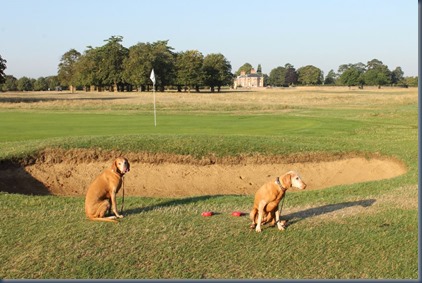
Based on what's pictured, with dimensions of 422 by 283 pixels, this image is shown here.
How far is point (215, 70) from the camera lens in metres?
122

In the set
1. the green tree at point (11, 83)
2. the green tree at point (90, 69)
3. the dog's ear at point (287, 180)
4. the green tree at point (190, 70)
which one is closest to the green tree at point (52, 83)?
the green tree at point (11, 83)

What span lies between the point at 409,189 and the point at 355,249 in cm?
463

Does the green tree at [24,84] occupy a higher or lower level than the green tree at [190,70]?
lower

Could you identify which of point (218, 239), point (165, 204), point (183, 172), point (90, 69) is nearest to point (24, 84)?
point (90, 69)

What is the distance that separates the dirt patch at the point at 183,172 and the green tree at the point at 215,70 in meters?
104

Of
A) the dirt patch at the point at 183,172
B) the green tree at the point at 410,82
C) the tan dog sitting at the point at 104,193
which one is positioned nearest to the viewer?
the tan dog sitting at the point at 104,193

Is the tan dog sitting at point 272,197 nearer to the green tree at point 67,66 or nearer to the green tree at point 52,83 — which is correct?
the green tree at point 67,66

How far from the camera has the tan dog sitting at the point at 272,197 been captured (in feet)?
22.7

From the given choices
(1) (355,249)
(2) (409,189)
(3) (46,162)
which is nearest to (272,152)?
(2) (409,189)

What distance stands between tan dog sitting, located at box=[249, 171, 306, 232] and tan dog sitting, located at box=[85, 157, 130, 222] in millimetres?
2349

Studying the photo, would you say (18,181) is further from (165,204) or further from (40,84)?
(40,84)

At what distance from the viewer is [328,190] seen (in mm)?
11070

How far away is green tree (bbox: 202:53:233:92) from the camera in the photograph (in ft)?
395

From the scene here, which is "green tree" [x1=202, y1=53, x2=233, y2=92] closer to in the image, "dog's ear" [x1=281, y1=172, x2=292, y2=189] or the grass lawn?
the grass lawn
